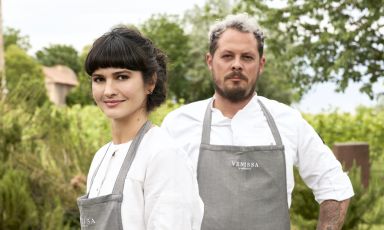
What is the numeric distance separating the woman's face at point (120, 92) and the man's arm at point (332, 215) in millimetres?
1447

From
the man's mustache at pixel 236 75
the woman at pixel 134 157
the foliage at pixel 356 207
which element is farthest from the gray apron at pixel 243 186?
the foliage at pixel 356 207

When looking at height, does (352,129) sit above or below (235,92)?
below

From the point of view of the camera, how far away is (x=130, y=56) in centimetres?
194

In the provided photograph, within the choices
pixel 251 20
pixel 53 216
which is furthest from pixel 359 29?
pixel 251 20

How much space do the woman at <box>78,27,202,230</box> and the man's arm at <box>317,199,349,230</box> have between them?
1.33m

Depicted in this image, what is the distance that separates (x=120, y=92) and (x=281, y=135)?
1.30m

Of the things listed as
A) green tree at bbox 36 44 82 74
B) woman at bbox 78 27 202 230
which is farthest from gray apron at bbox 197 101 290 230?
green tree at bbox 36 44 82 74

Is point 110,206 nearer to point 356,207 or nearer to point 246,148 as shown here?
point 246,148

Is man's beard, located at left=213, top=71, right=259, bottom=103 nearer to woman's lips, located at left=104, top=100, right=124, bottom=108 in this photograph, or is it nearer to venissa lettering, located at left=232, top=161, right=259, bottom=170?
venissa lettering, located at left=232, top=161, right=259, bottom=170

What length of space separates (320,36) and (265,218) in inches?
326

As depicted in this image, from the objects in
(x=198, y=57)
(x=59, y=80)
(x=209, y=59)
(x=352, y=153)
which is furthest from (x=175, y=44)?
(x=209, y=59)

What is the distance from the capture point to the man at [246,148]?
291cm

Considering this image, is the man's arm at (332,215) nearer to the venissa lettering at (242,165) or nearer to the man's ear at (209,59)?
the venissa lettering at (242,165)

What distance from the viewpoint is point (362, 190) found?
218 inches
